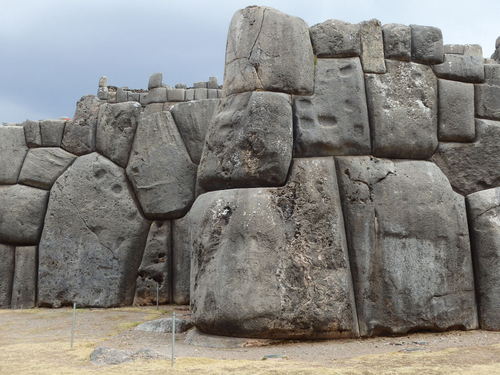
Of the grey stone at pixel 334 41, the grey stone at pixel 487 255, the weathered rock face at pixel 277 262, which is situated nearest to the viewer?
the weathered rock face at pixel 277 262

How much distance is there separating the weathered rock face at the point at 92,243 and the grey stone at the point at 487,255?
179 inches

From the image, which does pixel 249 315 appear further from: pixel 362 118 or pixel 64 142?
pixel 64 142

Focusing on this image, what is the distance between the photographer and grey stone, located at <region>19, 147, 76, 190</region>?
28.4 feet

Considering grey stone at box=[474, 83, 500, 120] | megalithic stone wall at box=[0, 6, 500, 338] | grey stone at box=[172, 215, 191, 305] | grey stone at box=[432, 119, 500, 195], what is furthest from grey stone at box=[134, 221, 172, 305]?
grey stone at box=[474, 83, 500, 120]

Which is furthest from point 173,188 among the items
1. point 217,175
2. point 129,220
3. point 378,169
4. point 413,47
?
point 413,47

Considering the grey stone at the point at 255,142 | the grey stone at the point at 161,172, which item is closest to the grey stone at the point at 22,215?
the grey stone at the point at 161,172

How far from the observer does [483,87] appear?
7.14m

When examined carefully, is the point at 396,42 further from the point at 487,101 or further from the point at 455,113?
the point at 487,101

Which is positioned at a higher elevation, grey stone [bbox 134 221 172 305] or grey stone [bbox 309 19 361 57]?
grey stone [bbox 309 19 361 57]

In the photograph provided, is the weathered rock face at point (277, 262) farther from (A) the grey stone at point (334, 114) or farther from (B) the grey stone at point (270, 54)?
(B) the grey stone at point (270, 54)

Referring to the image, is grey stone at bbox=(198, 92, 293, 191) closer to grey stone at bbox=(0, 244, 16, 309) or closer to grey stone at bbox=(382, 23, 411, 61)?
grey stone at bbox=(382, 23, 411, 61)

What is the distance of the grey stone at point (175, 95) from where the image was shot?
15210mm

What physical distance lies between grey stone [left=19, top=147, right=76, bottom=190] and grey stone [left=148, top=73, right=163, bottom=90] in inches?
277

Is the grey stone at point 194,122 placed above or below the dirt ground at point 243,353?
above
